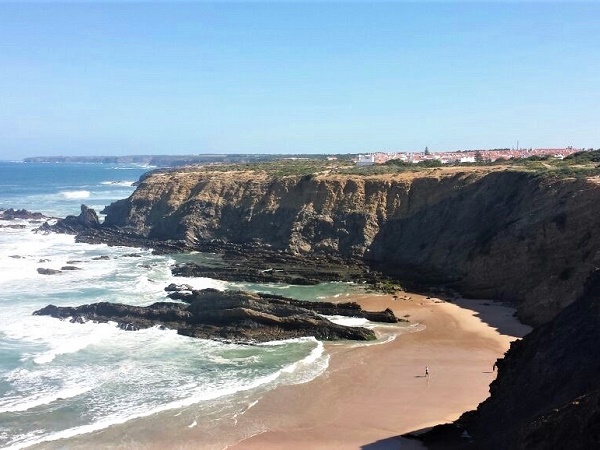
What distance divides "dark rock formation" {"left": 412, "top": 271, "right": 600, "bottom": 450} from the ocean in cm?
759

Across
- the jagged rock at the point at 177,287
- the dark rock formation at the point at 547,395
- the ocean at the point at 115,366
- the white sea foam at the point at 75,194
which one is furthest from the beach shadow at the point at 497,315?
the white sea foam at the point at 75,194

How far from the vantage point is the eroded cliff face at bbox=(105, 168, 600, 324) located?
99.0 ft

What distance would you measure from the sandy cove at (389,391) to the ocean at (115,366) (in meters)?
1.13

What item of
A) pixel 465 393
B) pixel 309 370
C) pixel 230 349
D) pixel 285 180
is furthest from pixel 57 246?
pixel 465 393

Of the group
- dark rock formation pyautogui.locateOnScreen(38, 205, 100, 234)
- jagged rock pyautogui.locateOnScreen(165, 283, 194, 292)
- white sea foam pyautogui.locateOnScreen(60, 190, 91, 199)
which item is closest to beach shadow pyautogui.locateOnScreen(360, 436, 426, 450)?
jagged rock pyautogui.locateOnScreen(165, 283, 194, 292)

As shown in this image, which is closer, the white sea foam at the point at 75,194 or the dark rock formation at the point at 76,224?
the dark rock formation at the point at 76,224

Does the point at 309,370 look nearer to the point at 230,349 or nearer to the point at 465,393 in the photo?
the point at 230,349

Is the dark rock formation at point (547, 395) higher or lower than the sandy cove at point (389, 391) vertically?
higher

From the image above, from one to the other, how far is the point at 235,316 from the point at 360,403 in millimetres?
9395

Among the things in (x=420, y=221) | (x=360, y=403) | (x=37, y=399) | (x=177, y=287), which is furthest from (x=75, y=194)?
(x=360, y=403)

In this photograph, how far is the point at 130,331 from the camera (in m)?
27.3

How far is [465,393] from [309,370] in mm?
5865

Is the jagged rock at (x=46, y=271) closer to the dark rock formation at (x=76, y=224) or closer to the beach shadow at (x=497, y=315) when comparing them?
the dark rock formation at (x=76, y=224)

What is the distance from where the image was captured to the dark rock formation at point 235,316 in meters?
26.2
